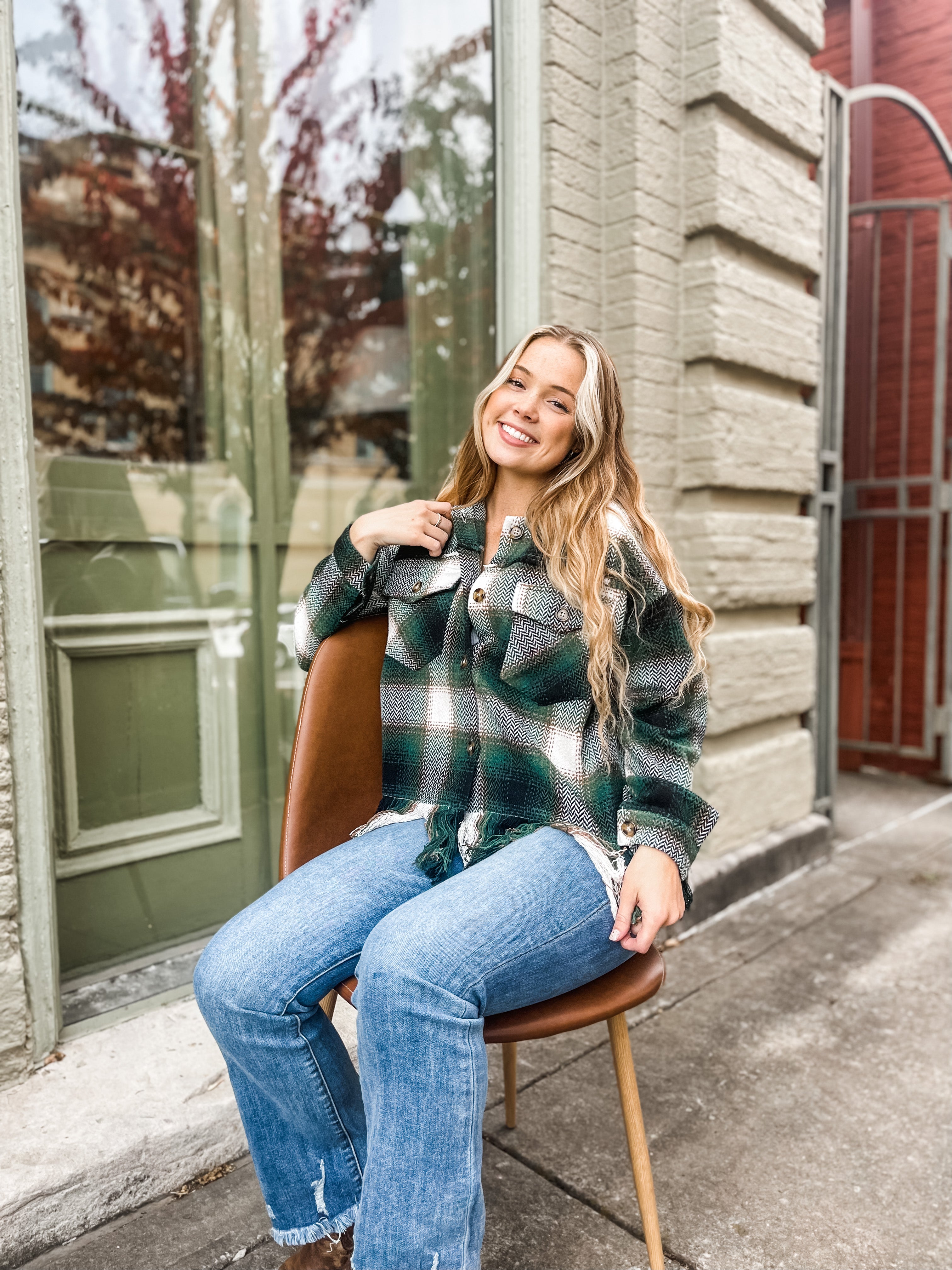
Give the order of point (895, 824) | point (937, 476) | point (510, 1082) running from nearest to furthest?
1. point (510, 1082)
2. point (895, 824)
3. point (937, 476)

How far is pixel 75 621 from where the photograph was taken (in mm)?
2336

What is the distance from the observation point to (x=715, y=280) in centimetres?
306

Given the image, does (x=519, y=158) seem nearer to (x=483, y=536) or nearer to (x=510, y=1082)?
(x=483, y=536)

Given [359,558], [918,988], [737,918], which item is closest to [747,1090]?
[918,988]

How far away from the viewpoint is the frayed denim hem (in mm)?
1411

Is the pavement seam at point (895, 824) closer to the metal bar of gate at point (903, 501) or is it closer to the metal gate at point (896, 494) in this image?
the metal gate at point (896, 494)

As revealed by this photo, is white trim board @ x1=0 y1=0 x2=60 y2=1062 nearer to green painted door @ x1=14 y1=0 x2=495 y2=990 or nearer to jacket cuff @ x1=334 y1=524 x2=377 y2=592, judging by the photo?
green painted door @ x1=14 y1=0 x2=495 y2=990

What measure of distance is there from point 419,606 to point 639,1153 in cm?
104

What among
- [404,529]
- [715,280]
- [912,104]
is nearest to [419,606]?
[404,529]

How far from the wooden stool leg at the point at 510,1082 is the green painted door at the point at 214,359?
3.47ft

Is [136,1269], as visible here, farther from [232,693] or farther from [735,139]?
[735,139]

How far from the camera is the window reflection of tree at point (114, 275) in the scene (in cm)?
247

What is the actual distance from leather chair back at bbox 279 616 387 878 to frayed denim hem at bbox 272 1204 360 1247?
0.55 meters

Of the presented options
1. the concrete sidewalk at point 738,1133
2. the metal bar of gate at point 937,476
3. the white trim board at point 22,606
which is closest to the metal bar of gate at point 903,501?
the metal bar of gate at point 937,476
